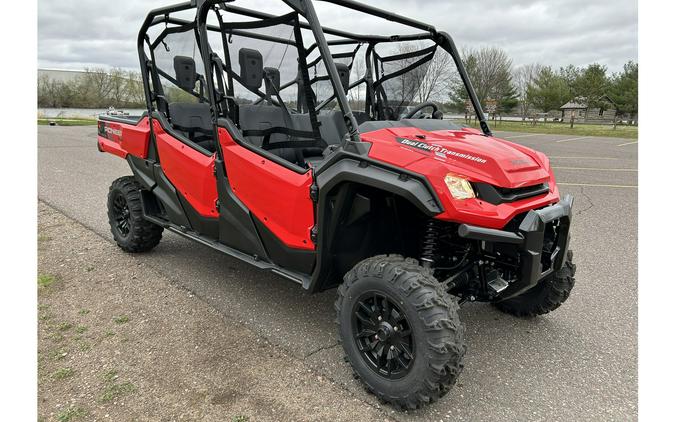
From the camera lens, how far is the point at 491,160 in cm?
251

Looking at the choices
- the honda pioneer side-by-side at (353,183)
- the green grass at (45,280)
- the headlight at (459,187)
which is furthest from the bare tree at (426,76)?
the green grass at (45,280)

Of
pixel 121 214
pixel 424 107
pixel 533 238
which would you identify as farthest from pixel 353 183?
pixel 121 214

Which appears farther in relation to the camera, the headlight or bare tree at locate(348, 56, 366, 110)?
bare tree at locate(348, 56, 366, 110)

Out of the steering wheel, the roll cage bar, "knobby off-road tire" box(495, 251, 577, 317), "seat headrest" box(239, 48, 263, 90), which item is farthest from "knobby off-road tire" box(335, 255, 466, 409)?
"seat headrest" box(239, 48, 263, 90)

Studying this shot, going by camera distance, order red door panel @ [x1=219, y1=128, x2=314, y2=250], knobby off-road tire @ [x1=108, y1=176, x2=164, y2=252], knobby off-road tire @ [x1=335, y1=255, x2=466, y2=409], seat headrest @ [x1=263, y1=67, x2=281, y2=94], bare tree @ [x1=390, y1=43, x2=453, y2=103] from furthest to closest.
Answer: knobby off-road tire @ [x1=108, y1=176, x2=164, y2=252]
bare tree @ [x1=390, y1=43, x2=453, y2=103]
seat headrest @ [x1=263, y1=67, x2=281, y2=94]
red door panel @ [x1=219, y1=128, x2=314, y2=250]
knobby off-road tire @ [x1=335, y1=255, x2=466, y2=409]

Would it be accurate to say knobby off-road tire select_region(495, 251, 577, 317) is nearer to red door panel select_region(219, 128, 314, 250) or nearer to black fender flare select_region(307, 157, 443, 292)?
black fender flare select_region(307, 157, 443, 292)

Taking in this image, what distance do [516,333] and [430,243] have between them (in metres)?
1.13

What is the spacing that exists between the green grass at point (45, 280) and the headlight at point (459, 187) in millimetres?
3594

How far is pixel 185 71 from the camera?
415 centimetres

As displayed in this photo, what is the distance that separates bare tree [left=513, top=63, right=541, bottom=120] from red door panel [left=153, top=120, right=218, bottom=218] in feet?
158

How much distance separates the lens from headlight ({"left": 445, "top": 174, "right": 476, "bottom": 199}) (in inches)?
94.7

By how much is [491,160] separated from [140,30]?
11.4ft

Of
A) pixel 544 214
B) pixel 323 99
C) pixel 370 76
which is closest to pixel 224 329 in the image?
pixel 323 99

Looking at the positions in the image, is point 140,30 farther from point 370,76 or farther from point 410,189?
point 410,189
